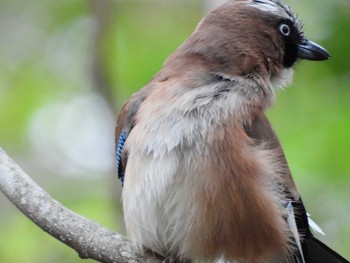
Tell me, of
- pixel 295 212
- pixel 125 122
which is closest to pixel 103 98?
pixel 125 122

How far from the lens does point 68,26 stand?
9.47 metres

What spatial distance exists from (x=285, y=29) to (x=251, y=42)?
31cm

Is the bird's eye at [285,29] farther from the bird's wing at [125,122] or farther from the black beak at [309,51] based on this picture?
the bird's wing at [125,122]

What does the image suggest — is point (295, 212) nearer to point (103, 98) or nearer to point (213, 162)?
point (213, 162)

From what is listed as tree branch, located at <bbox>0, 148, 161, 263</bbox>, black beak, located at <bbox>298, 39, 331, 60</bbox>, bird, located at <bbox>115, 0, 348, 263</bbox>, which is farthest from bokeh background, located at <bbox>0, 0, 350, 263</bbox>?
tree branch, located at <bbox>0, 148, 161, 263</bbox>

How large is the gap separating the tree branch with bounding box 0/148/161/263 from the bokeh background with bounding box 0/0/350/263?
4.97 ft

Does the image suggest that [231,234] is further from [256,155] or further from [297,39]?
[297,39]

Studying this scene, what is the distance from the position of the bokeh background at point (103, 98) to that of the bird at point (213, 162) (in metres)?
0.77

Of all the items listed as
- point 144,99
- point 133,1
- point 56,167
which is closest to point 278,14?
point 144,99

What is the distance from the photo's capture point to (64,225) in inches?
218

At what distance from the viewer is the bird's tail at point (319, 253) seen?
238 inches

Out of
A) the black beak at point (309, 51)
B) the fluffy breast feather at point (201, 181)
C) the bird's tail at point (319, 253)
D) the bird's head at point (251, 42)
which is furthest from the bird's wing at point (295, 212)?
the black beak at point (309, 51)

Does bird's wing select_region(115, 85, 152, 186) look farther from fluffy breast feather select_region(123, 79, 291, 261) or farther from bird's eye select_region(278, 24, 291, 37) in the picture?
bird's eye select_region(278, 24, 291, 37)

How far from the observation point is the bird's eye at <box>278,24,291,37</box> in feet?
20.6
